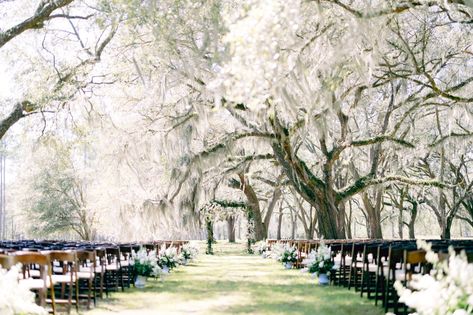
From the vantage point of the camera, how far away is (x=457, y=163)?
25984 mm

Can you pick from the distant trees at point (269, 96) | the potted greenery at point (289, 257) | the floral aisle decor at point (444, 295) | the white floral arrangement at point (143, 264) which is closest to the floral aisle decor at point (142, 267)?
the white floral arrangement at point (143, 264)

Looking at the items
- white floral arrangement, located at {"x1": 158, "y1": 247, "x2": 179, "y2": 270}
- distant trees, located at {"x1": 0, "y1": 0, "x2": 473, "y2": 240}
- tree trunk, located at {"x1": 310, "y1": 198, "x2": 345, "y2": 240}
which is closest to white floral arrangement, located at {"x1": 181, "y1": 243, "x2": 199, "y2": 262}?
Result: distant trees, located at {"x1": 0, "y1": 0, "x2": 473, "y2": 240}

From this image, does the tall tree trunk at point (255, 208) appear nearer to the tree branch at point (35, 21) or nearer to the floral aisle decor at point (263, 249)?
the floral aisle decor at point (263, 249)

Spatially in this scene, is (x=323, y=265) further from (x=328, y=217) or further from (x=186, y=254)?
(x=186, y=254)

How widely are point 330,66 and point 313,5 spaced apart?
1.10 metres

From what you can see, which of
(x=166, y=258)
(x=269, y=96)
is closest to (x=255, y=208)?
(x=166, y=258)

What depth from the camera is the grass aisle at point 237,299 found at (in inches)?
292

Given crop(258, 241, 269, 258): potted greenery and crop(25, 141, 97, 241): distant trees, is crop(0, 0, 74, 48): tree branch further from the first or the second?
crop(25, 141, 97, 241): distant trees

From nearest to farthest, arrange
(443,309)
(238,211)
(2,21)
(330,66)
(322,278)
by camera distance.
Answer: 1. (443,309)
2. (330,66)
3. (322,278)
4. (2,21)
5. (238,211)

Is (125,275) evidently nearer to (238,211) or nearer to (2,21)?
(2,21)

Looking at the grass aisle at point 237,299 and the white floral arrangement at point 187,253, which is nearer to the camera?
the grass aisle at point 237,299

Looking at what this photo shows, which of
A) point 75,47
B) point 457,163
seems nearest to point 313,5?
point 75,47

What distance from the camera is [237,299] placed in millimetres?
8625

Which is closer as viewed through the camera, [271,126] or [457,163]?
[271,126]
